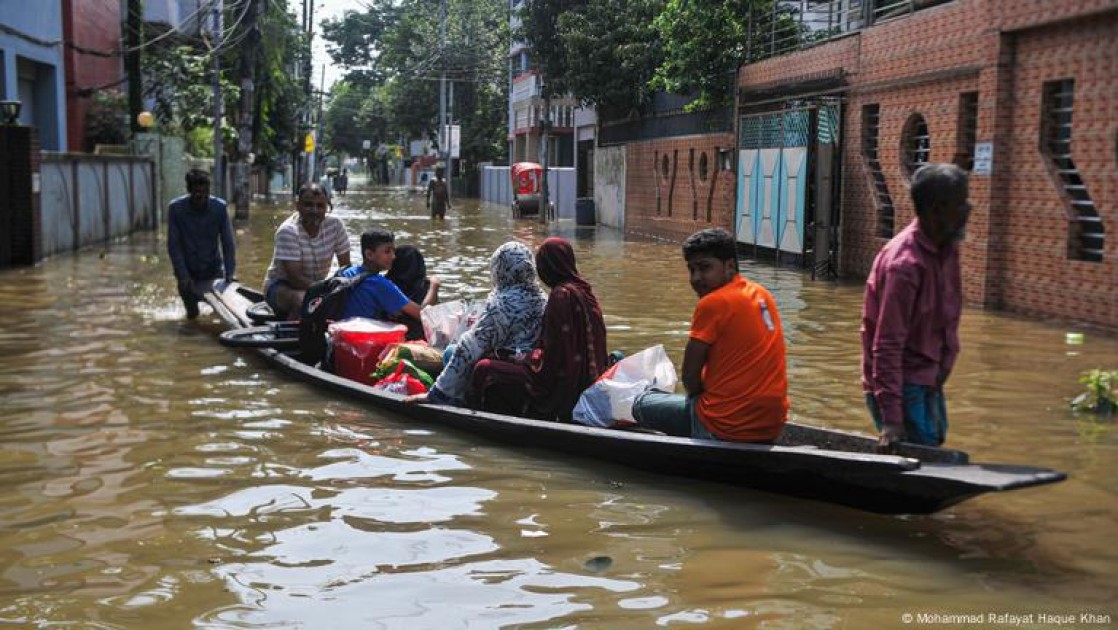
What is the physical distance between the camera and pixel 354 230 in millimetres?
34844

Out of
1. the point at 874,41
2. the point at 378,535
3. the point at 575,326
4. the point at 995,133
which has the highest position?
the point at 874,41

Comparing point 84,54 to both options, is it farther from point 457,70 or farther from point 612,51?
point 457,70

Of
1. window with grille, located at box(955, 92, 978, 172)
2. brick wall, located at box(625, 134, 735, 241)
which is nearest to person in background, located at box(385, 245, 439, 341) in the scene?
window with grille, located at box(955, 92, 978, 172)

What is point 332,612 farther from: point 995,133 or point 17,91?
point 17,91

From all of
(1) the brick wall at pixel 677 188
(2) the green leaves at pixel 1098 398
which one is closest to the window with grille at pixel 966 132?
(2) the green leaves at pixel 1098 398

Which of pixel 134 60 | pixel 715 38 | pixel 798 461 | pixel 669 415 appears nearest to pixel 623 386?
pixel 669 415

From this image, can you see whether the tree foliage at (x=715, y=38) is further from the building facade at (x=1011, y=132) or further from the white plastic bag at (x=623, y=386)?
the white plastic bag at (x=623, y=386)

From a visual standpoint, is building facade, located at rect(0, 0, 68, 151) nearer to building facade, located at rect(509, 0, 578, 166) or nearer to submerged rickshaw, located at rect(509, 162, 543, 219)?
submerged rickshaw, located at rect(509, 162, 543, 219)

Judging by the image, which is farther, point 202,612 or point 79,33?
point 79,33

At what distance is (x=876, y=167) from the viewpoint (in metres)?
20.2

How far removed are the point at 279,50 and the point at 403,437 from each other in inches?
1322

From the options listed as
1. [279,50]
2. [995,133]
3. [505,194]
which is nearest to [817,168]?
[995,133]

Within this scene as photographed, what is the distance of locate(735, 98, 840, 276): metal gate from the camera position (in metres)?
20.9

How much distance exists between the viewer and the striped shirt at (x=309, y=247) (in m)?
11.8
